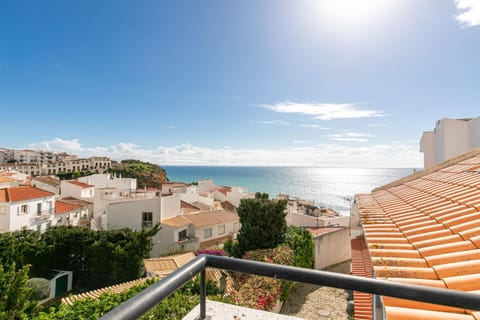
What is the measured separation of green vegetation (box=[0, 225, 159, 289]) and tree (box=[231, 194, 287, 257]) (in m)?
7.98

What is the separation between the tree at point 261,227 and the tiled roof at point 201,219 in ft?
38.1

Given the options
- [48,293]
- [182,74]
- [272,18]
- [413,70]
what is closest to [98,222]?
[48,293]

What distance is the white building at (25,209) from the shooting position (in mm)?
23703

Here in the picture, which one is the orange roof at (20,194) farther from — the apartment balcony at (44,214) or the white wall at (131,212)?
the white wall at (131,212)

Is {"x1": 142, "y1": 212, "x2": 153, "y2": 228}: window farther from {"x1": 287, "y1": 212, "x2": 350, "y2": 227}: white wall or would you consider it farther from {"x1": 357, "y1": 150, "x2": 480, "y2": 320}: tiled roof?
{"x1": 357, "y1": 150, "x2": 480, "y2": 320}: tiled roof

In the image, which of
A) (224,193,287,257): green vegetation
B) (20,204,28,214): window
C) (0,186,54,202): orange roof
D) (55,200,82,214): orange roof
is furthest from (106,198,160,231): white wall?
(55,200,82,214): orange roof

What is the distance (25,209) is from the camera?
83.9 ft

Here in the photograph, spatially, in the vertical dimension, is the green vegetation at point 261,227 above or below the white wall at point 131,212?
above

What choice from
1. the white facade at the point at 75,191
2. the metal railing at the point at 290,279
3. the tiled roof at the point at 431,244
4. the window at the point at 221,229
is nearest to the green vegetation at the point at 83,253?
the window at the point at 221,229

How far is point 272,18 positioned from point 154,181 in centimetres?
6795

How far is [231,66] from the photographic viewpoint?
680 inches

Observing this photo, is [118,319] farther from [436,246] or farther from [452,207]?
[452,207]

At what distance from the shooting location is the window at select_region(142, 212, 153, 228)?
2195cm

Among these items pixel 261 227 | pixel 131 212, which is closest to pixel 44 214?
pixel 131 212
